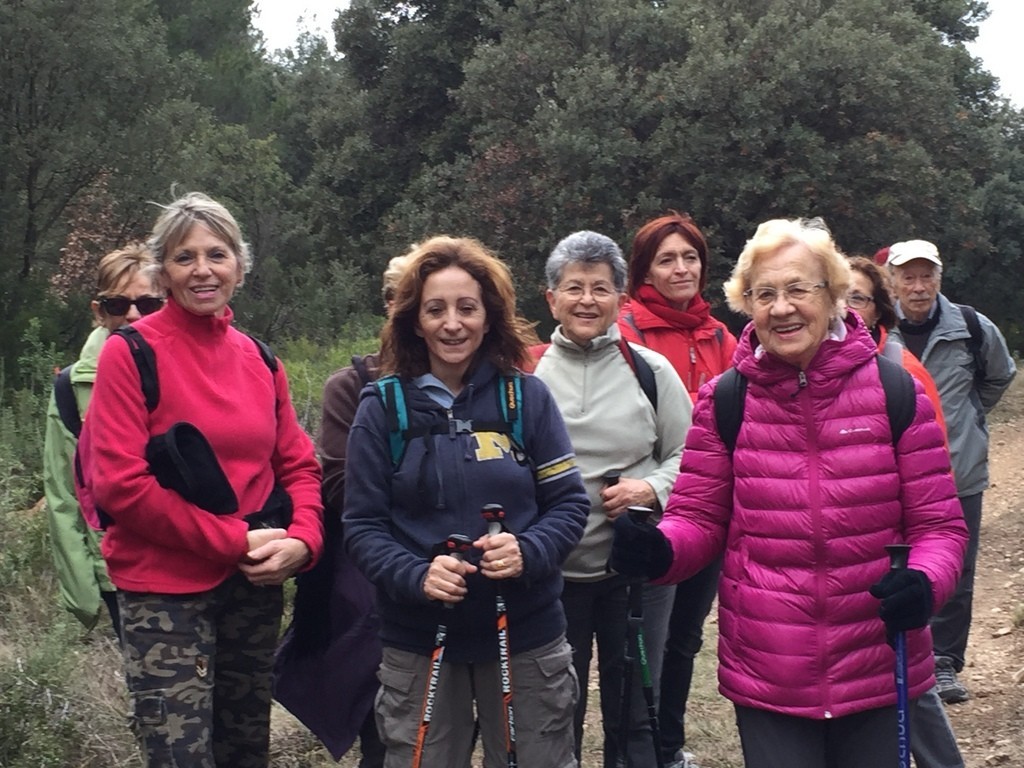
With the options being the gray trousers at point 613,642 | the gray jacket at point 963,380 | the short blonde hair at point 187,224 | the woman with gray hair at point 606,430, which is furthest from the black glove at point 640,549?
the gray jacket at point 963,380

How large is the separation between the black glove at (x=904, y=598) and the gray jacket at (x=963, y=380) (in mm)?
3088

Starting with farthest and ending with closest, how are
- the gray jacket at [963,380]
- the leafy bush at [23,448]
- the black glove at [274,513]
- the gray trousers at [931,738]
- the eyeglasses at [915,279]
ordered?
the leafy bush at [23,448], the gray jacket at [963,380], the eyeglasses at [915,279], the gray trousers at [931,738], the black glove at [274,513]

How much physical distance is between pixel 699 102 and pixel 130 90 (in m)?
8.19

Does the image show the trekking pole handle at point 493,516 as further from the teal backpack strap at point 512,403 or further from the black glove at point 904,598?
the black glove at point 904,598

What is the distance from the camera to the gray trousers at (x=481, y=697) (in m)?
3.35

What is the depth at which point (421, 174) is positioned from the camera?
68.9ft

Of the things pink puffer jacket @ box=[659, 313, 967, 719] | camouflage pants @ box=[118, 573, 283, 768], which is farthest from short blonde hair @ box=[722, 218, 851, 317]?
camouflage pants @ box=[118, 573, 283, 768]

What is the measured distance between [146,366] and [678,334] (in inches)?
84.3

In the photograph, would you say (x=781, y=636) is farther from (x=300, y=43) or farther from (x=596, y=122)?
(x=300, y=43)

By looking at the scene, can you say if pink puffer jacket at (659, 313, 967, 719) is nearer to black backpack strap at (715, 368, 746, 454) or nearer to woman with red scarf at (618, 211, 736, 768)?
black backpack strap at (715, 368, 746, 454)

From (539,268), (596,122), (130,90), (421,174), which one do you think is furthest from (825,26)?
(130,90)

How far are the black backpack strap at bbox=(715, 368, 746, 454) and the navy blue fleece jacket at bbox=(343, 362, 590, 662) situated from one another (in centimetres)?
51

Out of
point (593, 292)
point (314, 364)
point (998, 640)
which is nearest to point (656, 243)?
point (593, 292)

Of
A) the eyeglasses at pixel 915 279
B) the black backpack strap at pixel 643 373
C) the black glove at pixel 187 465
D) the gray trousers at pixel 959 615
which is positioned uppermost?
the eyeglasses at pixel 915 279
